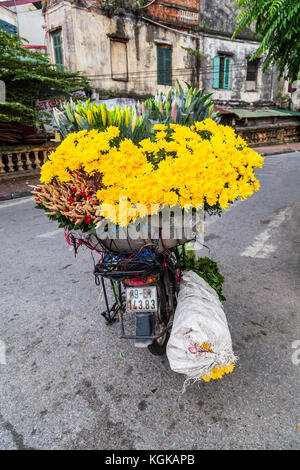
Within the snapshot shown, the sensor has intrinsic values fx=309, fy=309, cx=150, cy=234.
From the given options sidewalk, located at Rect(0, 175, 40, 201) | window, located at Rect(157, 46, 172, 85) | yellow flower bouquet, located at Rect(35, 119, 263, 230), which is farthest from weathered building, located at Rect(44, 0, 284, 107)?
yellow flower bouquet, located at Rect(35, 119, 263, 230)

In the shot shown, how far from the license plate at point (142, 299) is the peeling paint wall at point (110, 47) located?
42.6 ft

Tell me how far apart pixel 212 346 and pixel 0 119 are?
1062cm

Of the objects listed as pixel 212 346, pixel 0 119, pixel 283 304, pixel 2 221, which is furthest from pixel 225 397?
pixel 0 119

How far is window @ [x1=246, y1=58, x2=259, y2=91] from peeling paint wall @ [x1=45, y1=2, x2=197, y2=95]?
5157 mm

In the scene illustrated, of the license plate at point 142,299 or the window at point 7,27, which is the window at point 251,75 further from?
the license plate at point 142,299

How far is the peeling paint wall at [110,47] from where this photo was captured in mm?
13102

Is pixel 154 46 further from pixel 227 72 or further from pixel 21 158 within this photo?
pixel 21 158

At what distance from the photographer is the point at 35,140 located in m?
11.8

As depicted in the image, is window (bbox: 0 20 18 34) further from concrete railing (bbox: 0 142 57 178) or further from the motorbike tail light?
the motorbike tail light

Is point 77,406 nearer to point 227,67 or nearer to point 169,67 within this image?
point 169,67

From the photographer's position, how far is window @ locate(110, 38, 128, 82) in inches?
568

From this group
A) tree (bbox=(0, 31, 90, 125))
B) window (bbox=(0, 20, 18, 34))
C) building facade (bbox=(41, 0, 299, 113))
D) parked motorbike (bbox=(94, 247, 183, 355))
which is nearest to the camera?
parked motorbike (bbox=(94, 247, 183, 355))

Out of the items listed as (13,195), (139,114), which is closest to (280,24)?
(139,114)

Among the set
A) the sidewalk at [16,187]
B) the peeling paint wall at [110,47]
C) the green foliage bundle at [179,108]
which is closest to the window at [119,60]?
the peeling paint wall at [110,47]
